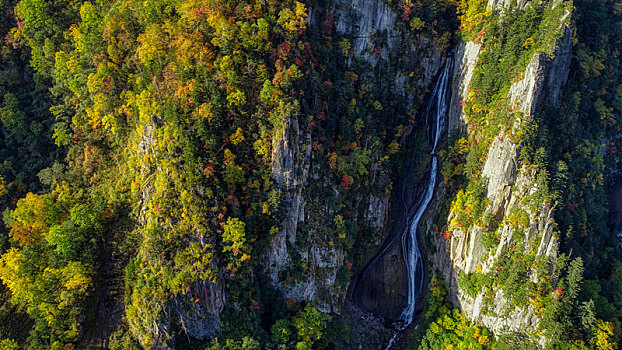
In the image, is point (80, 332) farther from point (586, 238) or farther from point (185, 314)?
point (586, 238)

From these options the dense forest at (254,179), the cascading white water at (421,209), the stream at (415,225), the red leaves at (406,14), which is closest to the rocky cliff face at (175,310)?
the dense forest at (254,179)

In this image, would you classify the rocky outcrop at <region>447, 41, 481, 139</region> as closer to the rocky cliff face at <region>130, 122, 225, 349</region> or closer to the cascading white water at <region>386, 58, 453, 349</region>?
the cascading white water at <region>386, 58, 453, 349</region>

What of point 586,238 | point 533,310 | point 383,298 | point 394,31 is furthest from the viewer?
point 394,31

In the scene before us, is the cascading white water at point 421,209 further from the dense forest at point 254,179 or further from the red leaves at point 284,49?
the red leaves at point 284,49

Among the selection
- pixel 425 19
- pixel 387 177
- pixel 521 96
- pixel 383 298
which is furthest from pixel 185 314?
pixel 425 19

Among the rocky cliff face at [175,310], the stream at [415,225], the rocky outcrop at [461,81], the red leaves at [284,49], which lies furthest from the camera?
the rocky outcrop at [461,81]
